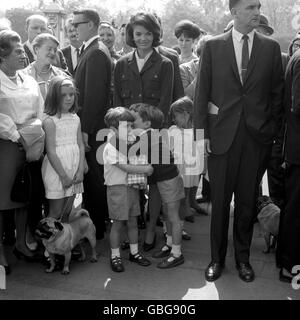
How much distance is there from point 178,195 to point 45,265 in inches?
51.9

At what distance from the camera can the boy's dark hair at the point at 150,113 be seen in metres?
3.89

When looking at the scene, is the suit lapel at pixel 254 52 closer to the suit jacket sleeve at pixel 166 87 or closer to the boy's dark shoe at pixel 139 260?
the suit jacket sleeve at pixel 166 87

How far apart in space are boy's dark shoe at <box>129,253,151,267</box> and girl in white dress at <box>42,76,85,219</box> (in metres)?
0.74

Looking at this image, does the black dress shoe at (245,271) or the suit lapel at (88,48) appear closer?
the black dress shoe at (245,271)

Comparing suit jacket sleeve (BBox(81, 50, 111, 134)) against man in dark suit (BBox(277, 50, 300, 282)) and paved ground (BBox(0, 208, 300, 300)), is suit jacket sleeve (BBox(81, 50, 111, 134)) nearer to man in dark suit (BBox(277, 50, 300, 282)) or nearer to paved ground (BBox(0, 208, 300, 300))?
paved ground (BBox(0, 208, 300, 300))

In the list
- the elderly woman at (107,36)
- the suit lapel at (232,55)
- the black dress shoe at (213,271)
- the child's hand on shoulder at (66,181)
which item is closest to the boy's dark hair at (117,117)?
the child's hand on shoulder at (66,181)

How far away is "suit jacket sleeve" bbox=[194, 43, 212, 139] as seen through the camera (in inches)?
141

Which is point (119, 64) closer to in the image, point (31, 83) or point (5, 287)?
point (31, 83)

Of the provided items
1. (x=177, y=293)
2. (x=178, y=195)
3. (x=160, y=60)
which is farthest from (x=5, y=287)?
(x=160, y=60)

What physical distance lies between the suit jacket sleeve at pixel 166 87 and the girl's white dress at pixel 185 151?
0.33 metres

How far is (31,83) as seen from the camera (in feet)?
12.7

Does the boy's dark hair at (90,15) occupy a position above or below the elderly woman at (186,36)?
above

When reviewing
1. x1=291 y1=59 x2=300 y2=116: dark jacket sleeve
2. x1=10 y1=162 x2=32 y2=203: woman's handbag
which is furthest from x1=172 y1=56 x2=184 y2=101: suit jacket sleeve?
x1=10 y1=162 x2=32 y2=203: woman's handbag
